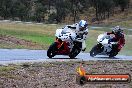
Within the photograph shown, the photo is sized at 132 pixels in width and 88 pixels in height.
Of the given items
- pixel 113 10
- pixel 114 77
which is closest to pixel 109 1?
pixel 113 10

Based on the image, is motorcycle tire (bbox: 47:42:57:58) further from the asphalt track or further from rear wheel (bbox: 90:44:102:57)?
rear wheel (bbox: 90:44:102:57)

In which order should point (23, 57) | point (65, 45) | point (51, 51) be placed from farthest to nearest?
1. point (65, 45)
2. point (51, 51)
3. point (23, 57)

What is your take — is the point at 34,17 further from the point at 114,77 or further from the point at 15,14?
the point at 114,77

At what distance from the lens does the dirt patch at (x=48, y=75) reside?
37.3ft

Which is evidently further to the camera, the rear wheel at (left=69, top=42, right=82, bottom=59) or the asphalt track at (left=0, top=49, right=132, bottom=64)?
the rear wheel at (left=69, top=42, right=82, bottom=59)

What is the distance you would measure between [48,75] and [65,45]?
22.0ft

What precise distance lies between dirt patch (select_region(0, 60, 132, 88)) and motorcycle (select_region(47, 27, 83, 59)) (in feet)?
10.0

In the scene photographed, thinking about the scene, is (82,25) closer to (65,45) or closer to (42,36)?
(65,45)

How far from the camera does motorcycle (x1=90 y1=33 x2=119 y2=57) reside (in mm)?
22409

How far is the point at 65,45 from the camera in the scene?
19562 millimetres

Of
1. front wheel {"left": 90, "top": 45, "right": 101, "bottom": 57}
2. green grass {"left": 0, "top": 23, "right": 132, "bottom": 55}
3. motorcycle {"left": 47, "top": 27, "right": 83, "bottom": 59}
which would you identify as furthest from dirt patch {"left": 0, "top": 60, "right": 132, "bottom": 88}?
green grass {"left": 0, "top": 23, "right": 132, "bottom": 55}

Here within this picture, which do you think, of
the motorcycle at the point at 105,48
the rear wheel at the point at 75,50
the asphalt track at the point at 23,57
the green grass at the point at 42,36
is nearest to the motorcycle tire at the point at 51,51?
the asphalt track at the point at 23,57

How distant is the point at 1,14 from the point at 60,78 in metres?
88.1

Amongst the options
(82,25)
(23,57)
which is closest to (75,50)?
(82,25)
